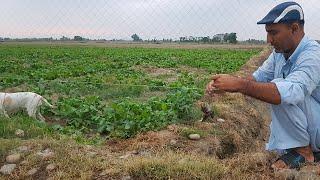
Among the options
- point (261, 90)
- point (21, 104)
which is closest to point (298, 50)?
point (261, 90)

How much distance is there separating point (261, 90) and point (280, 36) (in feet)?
2.29

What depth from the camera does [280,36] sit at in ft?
13.7

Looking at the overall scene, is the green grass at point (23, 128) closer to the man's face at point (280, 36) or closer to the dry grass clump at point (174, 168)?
the dry grass clump at point (174, 168)

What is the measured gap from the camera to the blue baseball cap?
4.09 m

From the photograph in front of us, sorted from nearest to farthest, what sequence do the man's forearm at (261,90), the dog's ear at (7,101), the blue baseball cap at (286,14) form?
the man's forearm at (261,90) → the blue baseball cap at (286,14) → the dog's ear at (7,101)

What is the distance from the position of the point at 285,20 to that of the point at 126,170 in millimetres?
1906

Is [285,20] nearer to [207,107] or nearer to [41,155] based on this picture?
[41,155]

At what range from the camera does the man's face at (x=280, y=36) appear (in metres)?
4.12

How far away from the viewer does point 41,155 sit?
16.1 feet

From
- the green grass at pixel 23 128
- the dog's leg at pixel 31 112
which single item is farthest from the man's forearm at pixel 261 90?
the dog's leg at pixel 31 112

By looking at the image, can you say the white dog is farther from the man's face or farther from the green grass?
the man's face

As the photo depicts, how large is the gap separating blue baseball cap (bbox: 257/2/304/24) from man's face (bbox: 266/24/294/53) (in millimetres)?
45

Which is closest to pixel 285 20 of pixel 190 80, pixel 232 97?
pixel 232 97

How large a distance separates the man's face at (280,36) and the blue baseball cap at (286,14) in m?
0.04
